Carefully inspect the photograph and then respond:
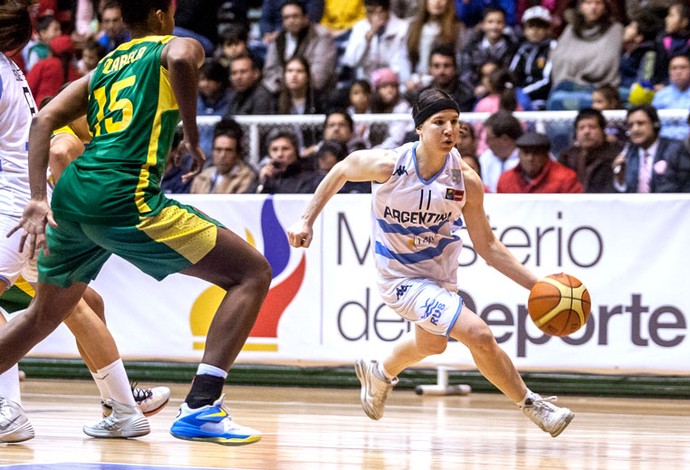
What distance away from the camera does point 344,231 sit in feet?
31.3

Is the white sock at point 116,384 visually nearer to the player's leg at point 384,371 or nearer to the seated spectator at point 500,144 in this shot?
the player's leg at point 384,371

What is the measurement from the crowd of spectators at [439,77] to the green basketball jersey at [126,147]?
469 centimetres

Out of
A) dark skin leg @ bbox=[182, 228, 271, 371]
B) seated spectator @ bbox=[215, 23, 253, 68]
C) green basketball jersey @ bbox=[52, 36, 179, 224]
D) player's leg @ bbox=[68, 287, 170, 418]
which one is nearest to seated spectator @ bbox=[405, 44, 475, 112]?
seated spectator @ bbox=[215, 23, 253, 68]

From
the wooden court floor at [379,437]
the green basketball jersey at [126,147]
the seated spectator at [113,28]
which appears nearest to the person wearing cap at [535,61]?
the wooden court floor at [379,437]

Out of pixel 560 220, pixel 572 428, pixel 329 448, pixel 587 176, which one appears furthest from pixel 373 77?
pixel 329 448

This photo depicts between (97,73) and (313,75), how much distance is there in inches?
302

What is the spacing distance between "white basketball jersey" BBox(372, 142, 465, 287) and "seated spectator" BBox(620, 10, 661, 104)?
5.38m

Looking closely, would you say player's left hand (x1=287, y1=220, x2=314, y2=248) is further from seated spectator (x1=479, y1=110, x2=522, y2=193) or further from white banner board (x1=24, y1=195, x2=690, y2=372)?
seated spectator (x1=479, y1=110, x2=522, y2=193)

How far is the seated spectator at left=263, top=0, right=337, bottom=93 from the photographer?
13234 millimetres

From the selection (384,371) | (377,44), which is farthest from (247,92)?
(384,371)

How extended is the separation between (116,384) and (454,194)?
6.99 ft

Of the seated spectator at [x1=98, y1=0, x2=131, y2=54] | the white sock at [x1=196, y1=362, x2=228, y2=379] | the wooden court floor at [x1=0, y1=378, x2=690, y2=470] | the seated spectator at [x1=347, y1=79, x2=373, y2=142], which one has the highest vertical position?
the seated spectator at [x1=98, y1=0, x2=131, y2=54]

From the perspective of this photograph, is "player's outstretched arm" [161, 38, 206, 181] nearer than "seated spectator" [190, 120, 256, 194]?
Yes

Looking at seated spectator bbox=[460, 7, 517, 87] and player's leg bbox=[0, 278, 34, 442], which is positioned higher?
seated spectator bbox=[460, 7, 517, 87]
